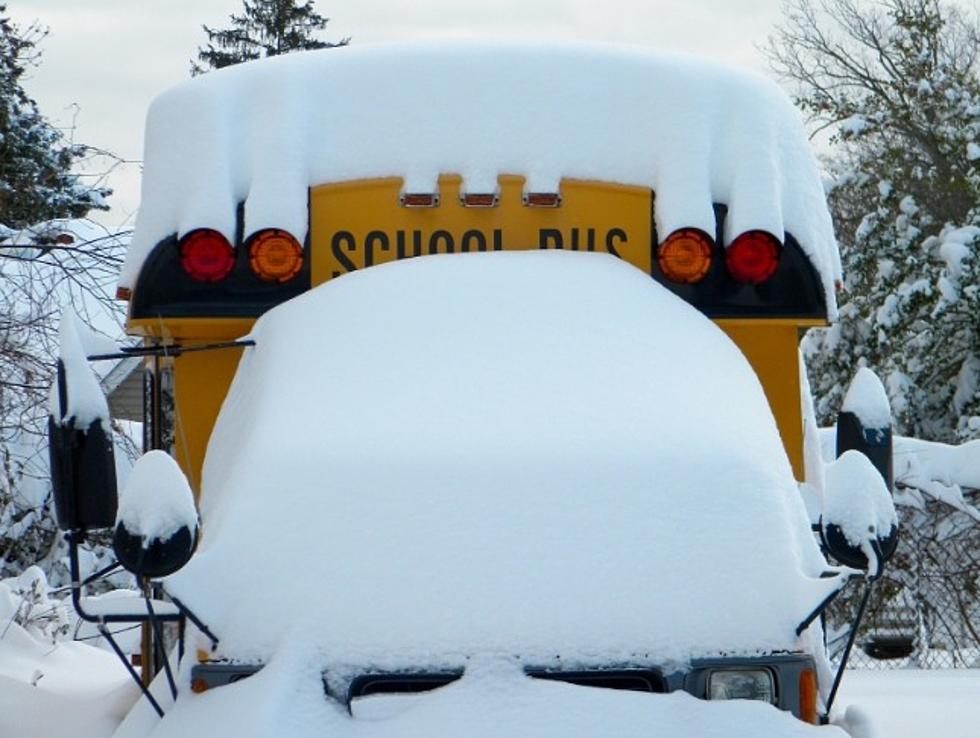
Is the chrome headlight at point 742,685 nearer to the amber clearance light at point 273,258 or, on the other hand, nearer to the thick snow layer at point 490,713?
the thick snow layer at point 490,713

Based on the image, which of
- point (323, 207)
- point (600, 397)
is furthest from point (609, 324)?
point (323, 207)

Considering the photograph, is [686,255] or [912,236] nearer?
[686,255]

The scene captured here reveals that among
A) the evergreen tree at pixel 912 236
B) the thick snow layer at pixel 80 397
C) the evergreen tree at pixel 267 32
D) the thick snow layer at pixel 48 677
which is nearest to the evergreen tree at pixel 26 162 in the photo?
the thick snow layer at pixel 48 677

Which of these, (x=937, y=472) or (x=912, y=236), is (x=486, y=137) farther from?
(x=912, y=236)

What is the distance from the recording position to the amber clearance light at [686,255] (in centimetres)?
480

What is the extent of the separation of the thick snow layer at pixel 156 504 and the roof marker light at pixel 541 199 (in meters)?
1.54

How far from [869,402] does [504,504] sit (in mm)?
1296

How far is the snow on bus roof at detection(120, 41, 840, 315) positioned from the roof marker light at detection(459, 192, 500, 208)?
2 cm

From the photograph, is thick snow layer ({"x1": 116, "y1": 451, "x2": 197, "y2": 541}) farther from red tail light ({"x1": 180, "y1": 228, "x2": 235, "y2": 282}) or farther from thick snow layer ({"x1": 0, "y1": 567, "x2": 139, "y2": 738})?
thick snow layer ({"x1": 0, "y1": 567, "x2": 139, "y2": 738})

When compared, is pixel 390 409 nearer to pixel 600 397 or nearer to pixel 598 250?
pixel 600 397

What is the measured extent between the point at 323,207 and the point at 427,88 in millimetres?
458

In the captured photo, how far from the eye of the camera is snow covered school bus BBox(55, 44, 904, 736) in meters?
3.56

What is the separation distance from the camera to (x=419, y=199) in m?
4.86

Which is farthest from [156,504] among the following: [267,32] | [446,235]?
[267,32]
